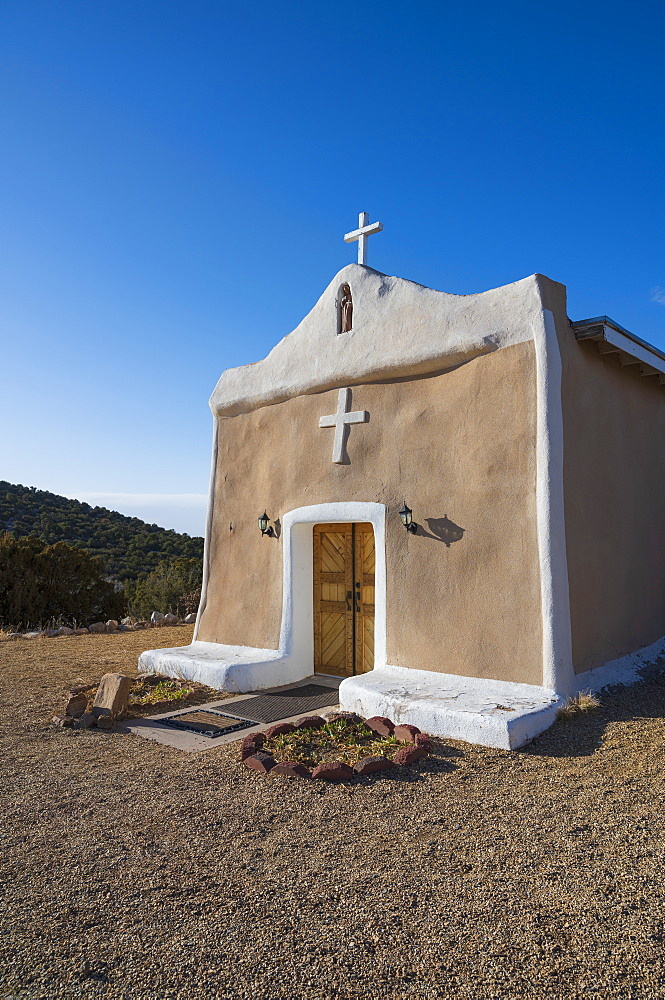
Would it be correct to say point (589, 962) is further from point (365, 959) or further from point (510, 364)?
point (510, 364)

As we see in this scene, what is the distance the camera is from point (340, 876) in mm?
3418

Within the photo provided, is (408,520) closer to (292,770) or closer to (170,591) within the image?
(292,770)

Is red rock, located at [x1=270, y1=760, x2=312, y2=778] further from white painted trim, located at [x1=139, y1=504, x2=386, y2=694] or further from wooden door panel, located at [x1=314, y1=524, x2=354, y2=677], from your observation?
wooden door panel, located at [x1=314, y1=524, x2=354, y2=677]

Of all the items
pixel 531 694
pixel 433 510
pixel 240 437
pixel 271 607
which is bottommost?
pixel 531 694

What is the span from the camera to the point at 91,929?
2.98 meters

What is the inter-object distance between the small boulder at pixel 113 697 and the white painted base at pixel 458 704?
2.22 meters

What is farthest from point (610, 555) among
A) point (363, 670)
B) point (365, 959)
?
point (365, 959)

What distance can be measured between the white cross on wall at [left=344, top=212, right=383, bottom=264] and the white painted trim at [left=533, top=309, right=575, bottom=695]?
3.14 metres

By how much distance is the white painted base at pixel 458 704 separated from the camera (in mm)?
5422

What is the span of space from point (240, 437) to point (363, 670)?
3.89 meters

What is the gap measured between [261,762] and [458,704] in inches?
74.0

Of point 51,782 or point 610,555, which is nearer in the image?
point 51,782

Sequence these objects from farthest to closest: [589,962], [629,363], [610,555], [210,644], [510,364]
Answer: [210,644] → [629,363] → [610,555] → [510,364] → [589,962]

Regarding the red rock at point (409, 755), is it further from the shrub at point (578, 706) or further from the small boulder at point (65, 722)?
the small boulder at point (65, 722)
